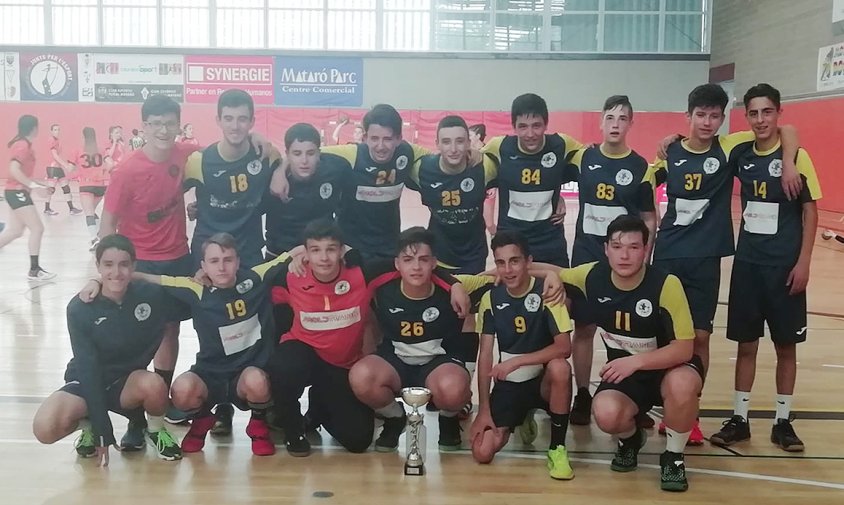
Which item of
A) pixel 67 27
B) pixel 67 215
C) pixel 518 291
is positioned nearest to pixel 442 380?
pixel 518 291

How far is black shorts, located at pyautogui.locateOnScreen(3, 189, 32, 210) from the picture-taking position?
28.3 feet

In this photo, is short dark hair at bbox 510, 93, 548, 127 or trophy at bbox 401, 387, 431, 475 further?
short dark hair at bbox 510, 93, 548, 127

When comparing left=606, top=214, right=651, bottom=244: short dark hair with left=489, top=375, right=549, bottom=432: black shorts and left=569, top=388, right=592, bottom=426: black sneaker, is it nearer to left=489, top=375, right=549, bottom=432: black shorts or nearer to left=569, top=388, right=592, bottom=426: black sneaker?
left=489, top=375, right=549, bottom=432: black shorts

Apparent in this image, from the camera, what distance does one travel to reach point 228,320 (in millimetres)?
3773

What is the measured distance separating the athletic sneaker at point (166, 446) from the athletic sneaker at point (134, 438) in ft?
0.36

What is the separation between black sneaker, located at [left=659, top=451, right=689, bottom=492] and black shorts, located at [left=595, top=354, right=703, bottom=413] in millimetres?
240

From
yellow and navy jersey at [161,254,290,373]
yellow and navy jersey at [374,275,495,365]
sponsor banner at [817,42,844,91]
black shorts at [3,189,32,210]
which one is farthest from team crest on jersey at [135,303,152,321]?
sponsor banner at [817,42,844,91]

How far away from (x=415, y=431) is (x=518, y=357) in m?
0.60

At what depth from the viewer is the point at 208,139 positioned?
19.6 meters

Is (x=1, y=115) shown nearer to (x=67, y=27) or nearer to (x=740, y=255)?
(x=67, y=27)

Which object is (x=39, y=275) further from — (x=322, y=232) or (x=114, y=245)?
(x=322, y=232)

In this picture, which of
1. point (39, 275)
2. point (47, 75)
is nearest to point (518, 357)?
point (39, 275)

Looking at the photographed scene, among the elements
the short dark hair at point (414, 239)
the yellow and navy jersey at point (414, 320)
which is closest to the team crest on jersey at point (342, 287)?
the yellow and navy jersey at point (414, 320)

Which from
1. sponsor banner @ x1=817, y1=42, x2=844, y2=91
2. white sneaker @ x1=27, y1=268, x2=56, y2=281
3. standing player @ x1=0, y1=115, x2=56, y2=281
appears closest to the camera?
white sneaker @ x1=27, y1=268, x2=56, y2=281
